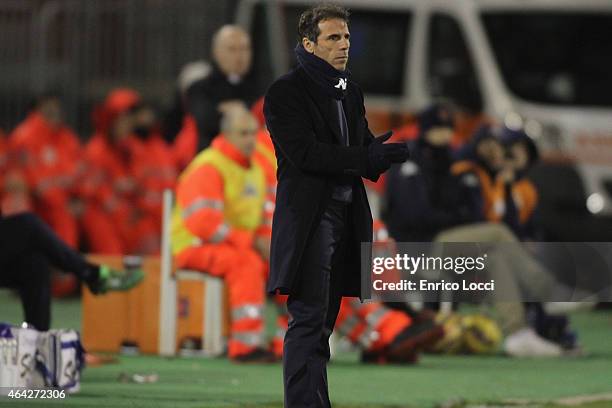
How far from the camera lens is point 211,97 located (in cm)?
1488

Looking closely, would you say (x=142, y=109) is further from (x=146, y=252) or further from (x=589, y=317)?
(x=589, y=317)

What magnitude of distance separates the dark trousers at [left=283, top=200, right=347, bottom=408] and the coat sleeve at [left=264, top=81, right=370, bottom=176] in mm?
216

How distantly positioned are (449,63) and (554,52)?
991 millimetres

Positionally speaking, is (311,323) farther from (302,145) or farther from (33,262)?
(33,262)

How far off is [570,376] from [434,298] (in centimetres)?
318

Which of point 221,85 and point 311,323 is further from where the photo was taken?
point 221,85

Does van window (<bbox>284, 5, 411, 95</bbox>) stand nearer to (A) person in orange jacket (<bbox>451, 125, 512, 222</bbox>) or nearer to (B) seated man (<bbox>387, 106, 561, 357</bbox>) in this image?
(A) person in orange jacket (<bbox>451, 125, 512, 222</bbox>)

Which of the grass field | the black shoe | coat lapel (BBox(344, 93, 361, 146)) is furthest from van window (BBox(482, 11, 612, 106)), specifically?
coat lapel (BBox(344, 93, 361, 146))

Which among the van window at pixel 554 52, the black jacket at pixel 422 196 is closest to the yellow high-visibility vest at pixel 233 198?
the black jacket at pixel 422 196

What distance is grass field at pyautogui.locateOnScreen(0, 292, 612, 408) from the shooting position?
405 inches

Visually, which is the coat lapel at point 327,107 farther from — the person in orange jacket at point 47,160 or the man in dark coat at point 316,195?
the person in orange jacket at point 47,160

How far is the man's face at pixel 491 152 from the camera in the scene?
15039mm

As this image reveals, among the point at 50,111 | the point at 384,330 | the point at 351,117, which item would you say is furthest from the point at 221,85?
the point at 351,117

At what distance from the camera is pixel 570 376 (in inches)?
481
